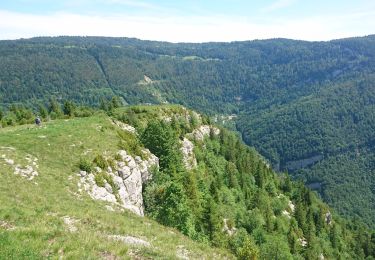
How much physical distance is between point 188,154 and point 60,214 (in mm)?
64352

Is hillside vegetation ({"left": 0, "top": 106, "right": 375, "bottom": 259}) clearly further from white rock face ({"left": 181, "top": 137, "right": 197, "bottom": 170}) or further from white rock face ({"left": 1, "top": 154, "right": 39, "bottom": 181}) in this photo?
white rock face ({"left": 181, "top": 137, "right": 197, "bottom": 170})

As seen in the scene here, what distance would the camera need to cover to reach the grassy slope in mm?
21594

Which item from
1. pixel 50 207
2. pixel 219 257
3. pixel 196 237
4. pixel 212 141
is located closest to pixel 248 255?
pixel 196 237

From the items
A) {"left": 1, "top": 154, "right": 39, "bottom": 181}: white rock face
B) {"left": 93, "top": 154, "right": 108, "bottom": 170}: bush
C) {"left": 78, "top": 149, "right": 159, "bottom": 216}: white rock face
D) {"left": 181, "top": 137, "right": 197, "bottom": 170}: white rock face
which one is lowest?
{"left": 181, "top": 137, "right": 197, "bottom": 170}: white rock face

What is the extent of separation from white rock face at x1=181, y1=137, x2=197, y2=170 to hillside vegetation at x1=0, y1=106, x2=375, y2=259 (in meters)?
0.48

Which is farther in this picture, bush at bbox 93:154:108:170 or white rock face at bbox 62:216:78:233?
A: bush at bbox 93:154:108:170

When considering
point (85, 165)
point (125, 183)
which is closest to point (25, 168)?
point (85, 165)

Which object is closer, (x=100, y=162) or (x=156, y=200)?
(x=100, y=162)

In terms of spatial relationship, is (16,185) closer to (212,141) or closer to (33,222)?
(33,222)

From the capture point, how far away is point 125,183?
5238 cm

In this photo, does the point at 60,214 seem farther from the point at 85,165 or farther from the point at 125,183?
the point at 125,183

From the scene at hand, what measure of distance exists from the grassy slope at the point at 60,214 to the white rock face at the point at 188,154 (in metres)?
34.1

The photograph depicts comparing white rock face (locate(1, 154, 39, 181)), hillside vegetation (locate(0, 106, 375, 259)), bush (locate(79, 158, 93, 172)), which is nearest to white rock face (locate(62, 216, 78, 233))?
hillside vegetation (locate(0, 106, 375, 259))

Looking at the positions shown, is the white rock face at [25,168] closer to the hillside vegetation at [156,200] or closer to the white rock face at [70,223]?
the hillside vegetation at [156,200]
